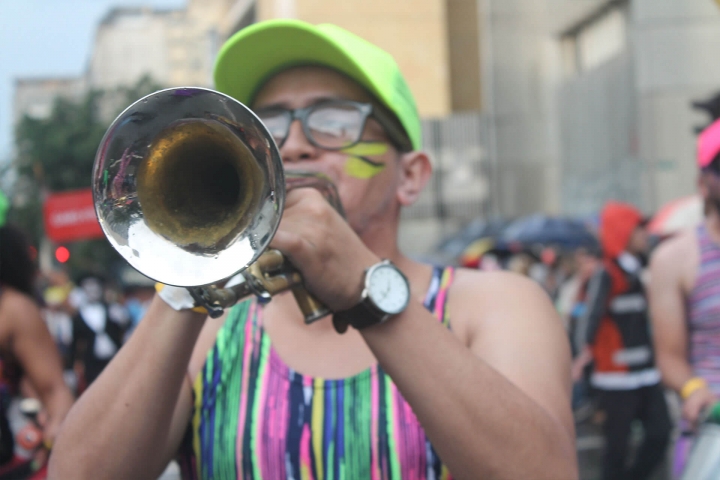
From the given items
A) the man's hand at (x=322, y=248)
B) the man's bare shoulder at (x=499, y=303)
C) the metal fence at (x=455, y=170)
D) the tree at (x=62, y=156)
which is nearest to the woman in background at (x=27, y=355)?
the man's bare shoulder at (x=499, y=303)

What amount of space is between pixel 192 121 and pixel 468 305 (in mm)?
693

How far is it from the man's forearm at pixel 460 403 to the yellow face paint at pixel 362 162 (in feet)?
1.56

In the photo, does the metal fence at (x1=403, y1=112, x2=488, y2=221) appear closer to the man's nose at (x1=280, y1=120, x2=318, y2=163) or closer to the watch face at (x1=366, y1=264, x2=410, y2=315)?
the man's nose at (x1=280, y1=120, x2=318, y2=163)

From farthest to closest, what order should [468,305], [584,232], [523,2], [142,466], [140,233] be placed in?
[523,2]
[584,232]
[468,305]
[142,466]
[140,233]

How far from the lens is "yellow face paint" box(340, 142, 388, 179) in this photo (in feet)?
6.63

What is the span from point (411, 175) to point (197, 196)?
0.68 metres

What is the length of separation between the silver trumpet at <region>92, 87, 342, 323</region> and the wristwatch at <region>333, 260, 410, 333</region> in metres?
0.07

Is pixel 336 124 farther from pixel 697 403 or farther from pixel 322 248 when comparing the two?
pixel 697 403

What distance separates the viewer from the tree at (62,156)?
39.6m

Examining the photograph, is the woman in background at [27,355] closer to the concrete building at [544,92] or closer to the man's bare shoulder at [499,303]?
the man's bare shoulder at [499,303]

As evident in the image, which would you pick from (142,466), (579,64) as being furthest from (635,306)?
(579,64)

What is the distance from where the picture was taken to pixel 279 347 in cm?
193

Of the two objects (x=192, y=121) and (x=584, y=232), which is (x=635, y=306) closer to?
(x=192, y=121)

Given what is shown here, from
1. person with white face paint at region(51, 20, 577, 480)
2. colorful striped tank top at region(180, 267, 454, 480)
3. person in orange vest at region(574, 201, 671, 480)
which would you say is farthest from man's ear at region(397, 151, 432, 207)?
person in orange vest at region(574, 201, 671, 480)
